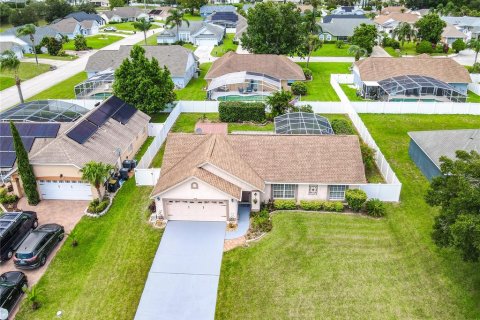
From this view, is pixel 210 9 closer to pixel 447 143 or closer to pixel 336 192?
pixel 447 143

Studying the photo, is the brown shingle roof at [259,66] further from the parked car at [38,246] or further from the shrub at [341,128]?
the parked car at [38,246]

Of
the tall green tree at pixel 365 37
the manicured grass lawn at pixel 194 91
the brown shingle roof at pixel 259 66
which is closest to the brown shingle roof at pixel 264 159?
the manicured grass lawn at pixel 194 91

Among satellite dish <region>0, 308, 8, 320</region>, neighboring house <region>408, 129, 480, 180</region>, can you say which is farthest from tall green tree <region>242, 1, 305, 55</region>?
satellite dish <region>0, 308, 8, 320</region>

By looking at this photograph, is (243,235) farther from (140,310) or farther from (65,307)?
(65,307)

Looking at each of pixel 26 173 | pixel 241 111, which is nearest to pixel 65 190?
pixel 26 173

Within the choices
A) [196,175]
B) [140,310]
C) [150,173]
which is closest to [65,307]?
[140,310]
